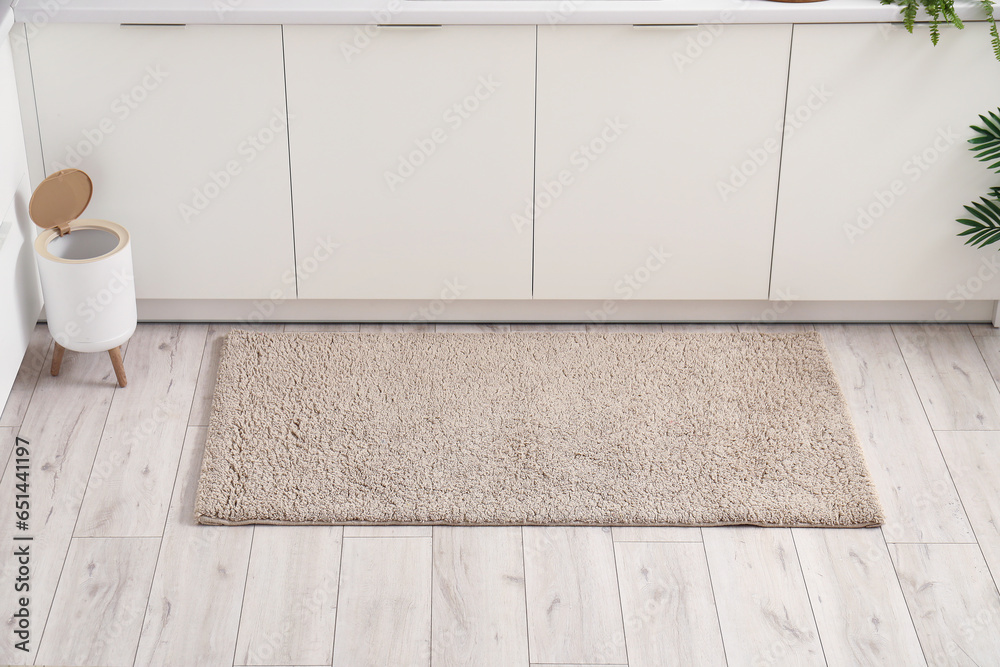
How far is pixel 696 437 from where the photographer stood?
262cm

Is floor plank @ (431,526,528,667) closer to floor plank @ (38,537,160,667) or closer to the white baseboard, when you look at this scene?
floor plank @ (38,537,160,667)

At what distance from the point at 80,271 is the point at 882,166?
205 cm

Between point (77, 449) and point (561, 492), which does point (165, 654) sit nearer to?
point (77, 449)

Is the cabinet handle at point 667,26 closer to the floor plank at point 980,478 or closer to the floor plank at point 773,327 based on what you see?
the floor plank at point 773,327

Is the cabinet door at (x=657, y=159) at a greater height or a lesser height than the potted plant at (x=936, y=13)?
lesser

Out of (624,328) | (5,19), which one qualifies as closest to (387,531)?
(624,328)

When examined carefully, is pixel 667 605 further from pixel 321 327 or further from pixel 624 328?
pixel 321 327

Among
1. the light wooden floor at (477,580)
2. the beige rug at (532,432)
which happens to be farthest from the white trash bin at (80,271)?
the beige rug at (532,432)

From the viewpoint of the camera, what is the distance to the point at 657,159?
110 inches

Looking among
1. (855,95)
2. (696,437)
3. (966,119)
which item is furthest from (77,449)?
(966,119)

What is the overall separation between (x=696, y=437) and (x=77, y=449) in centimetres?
150

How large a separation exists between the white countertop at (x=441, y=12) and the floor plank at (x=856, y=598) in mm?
1237

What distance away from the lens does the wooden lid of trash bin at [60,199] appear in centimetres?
264

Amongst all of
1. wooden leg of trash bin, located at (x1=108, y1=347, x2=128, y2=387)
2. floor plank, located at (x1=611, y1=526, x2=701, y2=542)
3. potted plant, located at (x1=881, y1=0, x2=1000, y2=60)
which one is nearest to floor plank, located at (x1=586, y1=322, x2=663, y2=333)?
floor plank, located at (x1=611, y1=526, x2=701, y2=542)
